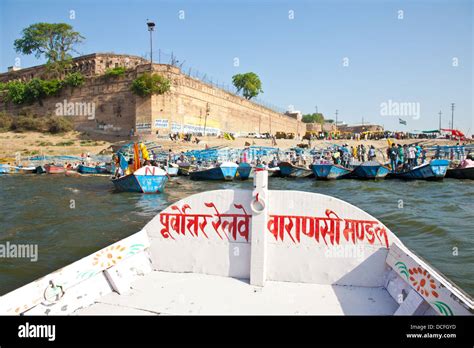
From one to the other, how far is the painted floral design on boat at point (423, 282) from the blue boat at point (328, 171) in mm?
20997

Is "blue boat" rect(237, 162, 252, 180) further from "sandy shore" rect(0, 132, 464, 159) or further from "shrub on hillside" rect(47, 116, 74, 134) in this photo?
"shrub on hillside" rect(47, 116, 74, 134)

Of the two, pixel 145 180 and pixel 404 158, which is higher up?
pixel 404 158

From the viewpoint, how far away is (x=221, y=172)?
24.7m

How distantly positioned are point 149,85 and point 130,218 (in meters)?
33.3

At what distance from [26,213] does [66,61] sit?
47477 mm

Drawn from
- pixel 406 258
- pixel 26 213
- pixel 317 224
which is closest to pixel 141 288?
pixel 317 224

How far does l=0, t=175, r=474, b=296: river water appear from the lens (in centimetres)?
710

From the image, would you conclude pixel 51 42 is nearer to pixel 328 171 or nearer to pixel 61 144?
pixel 61 144

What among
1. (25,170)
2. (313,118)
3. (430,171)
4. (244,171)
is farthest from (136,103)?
(313,118)

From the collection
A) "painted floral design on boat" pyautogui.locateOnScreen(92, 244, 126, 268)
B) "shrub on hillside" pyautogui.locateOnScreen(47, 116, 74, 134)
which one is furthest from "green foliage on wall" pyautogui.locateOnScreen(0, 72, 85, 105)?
"painted floral design on boat" pyautogui.locateOnScreen(92, 244, 126, 268)

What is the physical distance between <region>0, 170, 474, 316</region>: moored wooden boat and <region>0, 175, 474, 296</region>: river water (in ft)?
9.25
